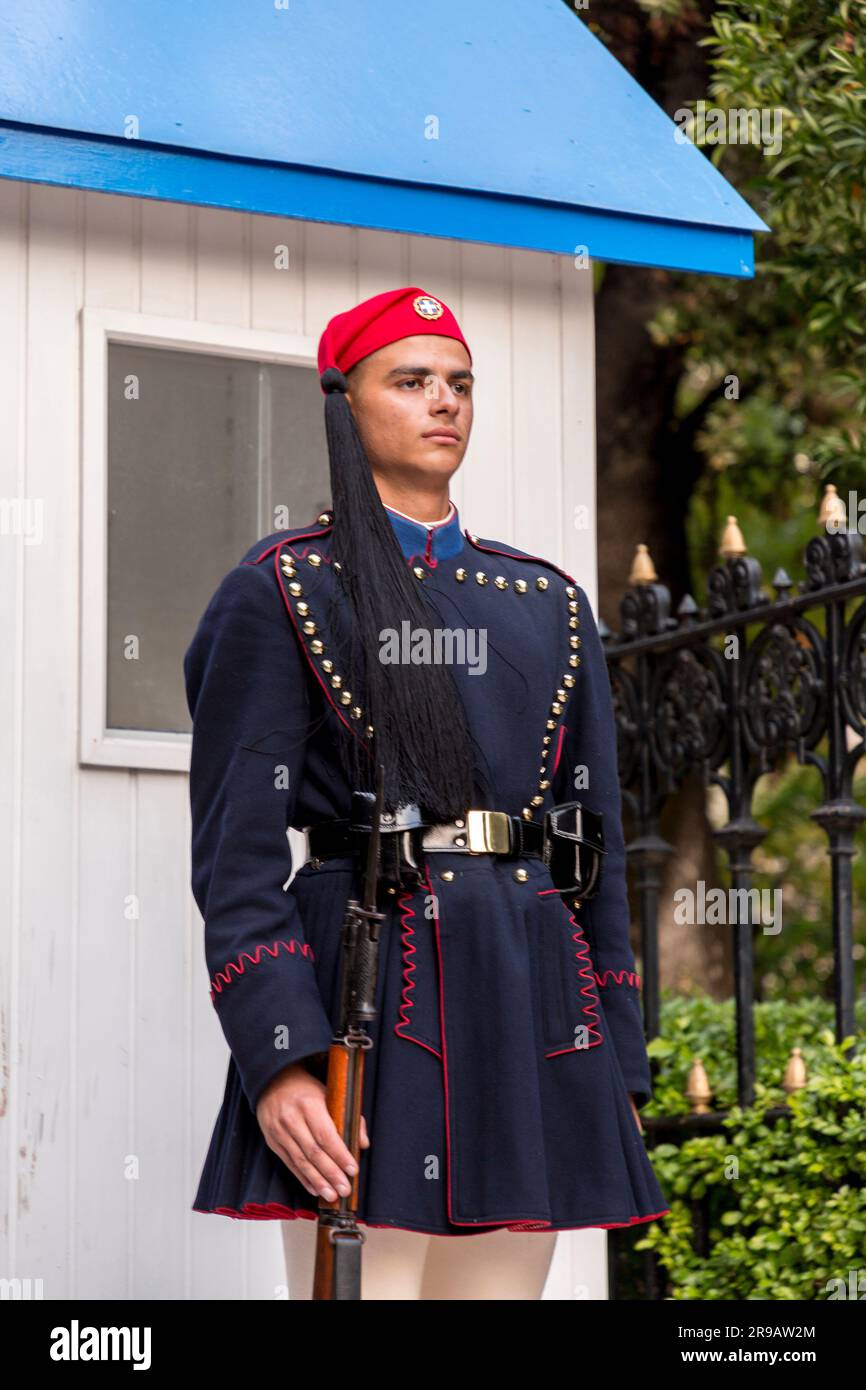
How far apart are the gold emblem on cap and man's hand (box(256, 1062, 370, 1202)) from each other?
4.64 ft

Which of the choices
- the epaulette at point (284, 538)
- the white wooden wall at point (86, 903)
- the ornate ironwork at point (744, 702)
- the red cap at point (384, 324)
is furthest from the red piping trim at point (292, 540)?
the ornate ironwork at point (744, 702)

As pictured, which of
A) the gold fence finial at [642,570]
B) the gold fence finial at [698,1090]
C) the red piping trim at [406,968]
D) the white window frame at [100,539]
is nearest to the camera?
the red piping trim at [406,968]

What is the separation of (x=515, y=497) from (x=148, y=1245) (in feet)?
7.00

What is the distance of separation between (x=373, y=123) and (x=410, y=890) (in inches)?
93.4

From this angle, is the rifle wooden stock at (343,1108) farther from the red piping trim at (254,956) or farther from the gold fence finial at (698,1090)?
the gold fence finial at (698,1090)

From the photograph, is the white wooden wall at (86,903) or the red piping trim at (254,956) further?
the white wooden wall at (86,903)

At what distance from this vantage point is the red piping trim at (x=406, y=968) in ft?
11.7

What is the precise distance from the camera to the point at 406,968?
11.8ft

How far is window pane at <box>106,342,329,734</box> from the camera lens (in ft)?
16.8

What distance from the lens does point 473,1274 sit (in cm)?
369

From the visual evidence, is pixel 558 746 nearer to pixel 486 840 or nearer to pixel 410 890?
pixel 486 840

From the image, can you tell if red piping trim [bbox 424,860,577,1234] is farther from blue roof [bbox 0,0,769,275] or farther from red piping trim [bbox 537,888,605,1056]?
blue roof [bbox 0,0,769,275]

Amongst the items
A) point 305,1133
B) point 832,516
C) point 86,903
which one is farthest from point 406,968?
point 832,516

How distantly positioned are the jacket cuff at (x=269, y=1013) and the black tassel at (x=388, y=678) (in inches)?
13.3
